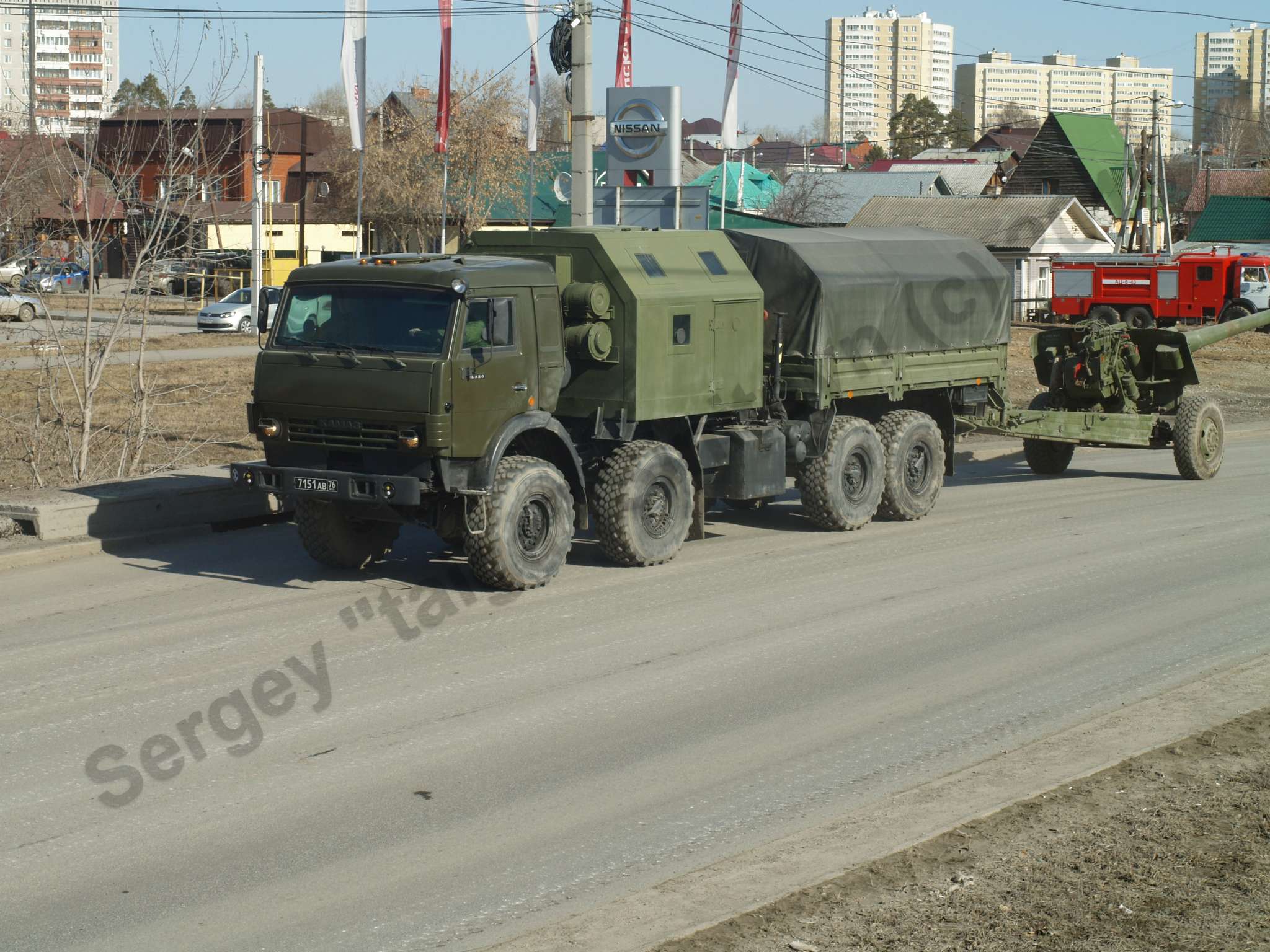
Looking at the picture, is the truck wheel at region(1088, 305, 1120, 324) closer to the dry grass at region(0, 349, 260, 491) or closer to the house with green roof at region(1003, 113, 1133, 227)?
the dry grass at region(0, 349, 260, 491)

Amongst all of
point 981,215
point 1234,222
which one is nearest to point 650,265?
point 981,215

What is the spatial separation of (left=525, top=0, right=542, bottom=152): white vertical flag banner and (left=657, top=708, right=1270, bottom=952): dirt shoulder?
20.3 meters

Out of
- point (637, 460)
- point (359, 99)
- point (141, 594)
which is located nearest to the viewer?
point (141, 594)

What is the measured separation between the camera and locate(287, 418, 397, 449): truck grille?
1131 centimetres

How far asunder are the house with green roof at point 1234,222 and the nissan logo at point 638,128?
71.1 metres

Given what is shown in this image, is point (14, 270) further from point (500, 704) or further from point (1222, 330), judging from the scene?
point (1222, 330)

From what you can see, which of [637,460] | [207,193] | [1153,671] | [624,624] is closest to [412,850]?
[624,624]

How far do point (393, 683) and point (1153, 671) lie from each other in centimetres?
491

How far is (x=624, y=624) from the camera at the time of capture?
1081cm

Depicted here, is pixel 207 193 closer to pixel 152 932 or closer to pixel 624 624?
pixel 624 624

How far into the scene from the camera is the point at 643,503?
12695 millimetres

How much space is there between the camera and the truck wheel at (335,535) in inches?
480

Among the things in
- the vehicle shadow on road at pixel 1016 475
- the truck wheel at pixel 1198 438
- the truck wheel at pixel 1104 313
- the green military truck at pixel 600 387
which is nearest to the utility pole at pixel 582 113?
the green military truck at pixel 600 387

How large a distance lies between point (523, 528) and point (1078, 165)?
78246 mm
